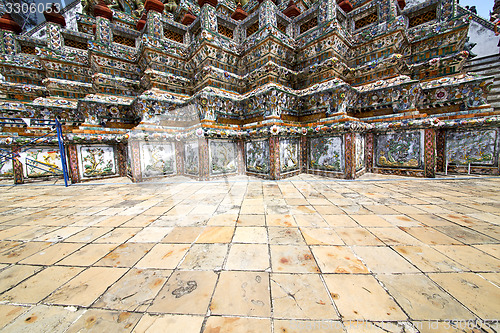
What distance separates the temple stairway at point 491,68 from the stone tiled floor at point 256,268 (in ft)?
37.6

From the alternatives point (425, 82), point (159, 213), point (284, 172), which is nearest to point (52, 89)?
point (159, 213)

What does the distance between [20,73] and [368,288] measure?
15710 mm

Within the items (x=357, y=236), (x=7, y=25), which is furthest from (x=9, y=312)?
(x=7, y=25)

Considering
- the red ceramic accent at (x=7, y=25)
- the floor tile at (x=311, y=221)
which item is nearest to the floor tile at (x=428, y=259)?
the floor tile at (x=311, y=221)

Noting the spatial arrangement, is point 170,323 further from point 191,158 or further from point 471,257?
point 191,158

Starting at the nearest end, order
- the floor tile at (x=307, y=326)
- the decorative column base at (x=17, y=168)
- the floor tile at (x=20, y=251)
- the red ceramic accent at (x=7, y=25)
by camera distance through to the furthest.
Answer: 1. the floor tile at (x=307, y=326)
2. the floor tile at (x=20, y=251)
3. the decorative column base at (x=17, y=168)
4. the red ceramic accent at (x=7, y=25)

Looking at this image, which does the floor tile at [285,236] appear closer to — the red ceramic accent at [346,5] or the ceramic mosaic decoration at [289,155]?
the ceramic mosaic decoration at [289,155]

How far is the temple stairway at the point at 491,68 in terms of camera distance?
30.0ft

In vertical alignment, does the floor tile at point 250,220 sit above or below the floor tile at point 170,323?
above

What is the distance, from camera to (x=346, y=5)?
7648 millimetres

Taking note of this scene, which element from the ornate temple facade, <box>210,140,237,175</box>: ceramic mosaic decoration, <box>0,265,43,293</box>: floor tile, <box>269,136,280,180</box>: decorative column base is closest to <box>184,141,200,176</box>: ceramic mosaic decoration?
the ornate temple facade

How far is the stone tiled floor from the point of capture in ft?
3.70

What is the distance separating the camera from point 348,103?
623 cm

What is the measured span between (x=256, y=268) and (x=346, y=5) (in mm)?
11100
